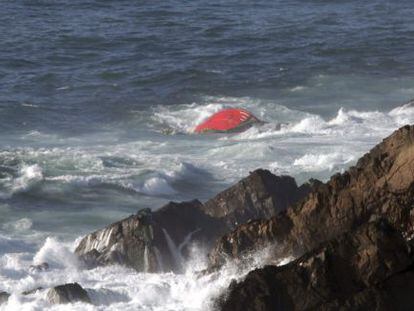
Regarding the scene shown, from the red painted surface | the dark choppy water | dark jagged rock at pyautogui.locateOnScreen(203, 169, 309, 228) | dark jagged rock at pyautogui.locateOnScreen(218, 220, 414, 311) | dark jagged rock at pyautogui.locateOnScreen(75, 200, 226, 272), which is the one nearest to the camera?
dark jagged rock at pyautogui.locateOnScreen(218, 220, 414, 311)

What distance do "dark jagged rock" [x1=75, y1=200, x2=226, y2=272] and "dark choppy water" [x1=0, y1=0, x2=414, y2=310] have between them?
0.71 metres

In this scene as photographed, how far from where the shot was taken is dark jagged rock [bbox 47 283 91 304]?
74.0 feet

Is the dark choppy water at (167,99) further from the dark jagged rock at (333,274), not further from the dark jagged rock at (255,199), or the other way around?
the dark jagged rock at (255,199)

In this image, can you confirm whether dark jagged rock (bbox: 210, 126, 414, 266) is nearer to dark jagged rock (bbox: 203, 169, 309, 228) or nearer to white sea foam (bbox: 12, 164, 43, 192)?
dark jagged rock (bbox: 203, 169, 309, 228)

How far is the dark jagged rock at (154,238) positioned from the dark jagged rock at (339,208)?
7.87 ft

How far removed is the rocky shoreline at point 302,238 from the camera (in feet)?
65.0

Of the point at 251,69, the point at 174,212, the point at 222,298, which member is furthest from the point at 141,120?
the point at 222,298

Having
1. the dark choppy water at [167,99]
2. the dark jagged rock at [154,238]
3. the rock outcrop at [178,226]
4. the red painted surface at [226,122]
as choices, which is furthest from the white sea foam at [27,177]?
the dark jagged rock at [154,238]

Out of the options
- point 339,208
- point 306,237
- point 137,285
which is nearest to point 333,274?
point 306,237

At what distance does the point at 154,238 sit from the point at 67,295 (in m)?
3.52

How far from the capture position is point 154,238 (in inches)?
1014

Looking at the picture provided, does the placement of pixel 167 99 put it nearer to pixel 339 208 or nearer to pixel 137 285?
pixel 137 285

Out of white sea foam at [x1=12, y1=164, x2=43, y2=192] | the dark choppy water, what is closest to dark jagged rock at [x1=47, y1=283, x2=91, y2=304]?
the dark choppy water

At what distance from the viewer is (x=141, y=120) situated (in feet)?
145
